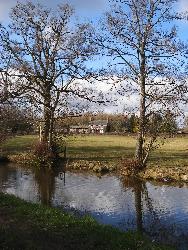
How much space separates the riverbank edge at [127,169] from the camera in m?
30.6

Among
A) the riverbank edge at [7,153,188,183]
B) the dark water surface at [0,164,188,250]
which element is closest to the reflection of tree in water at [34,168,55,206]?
the dark water surface at [0,164,188,250]

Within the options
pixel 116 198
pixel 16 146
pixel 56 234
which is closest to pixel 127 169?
pixel 116 198

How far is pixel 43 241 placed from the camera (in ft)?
40.9

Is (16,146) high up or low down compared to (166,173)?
up

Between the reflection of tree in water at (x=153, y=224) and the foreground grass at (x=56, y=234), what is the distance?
1732mm

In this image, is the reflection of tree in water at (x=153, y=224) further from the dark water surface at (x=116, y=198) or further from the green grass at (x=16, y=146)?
the green grass at (x=16, y=146)

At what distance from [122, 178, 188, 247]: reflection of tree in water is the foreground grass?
1732 millimetres

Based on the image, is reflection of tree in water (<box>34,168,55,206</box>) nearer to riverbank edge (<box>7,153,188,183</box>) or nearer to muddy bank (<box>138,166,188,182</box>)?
riverbank edge (<box>7,153,188,183</box>)

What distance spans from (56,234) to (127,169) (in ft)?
65.1

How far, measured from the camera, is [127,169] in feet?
108

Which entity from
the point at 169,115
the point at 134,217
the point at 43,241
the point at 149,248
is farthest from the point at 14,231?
the point at 169,115

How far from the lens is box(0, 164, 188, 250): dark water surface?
17.9m

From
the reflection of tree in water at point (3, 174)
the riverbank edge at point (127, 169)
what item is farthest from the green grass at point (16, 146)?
the reflection of tree in water at point (3, 174)

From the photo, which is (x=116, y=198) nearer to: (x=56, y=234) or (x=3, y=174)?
(x=56, y=234)
